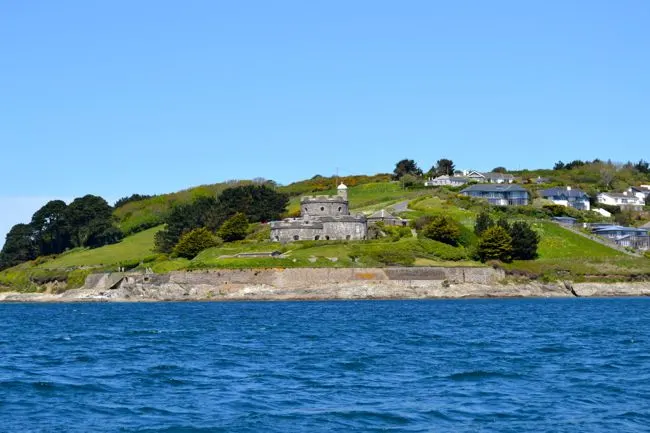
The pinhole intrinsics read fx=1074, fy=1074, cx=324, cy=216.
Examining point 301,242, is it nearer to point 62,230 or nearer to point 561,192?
point 62,230

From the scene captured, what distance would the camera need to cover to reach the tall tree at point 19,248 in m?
112

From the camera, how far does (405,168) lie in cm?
14275

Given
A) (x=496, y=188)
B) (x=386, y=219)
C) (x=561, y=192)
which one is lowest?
(x=386, y=219)

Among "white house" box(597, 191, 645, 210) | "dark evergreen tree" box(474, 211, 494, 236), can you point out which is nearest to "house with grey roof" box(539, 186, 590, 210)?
"white house" box(597, 191, 645, 210)

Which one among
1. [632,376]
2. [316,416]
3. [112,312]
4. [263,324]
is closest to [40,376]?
[316,416]

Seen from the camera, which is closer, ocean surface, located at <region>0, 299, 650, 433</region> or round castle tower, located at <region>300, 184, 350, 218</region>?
ocean surface, located at <region>0, 299, 650, 433</region>

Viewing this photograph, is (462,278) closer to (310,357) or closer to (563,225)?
(563,225)

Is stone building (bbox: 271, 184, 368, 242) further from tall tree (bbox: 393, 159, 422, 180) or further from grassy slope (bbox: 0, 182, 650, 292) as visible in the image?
tall tree (bbox: 393, 159, 422, 180)

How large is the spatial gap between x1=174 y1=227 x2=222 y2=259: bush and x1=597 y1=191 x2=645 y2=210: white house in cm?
5109

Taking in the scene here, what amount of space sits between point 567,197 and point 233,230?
41.7 meters

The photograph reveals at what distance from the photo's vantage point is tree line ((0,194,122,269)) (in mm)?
111312

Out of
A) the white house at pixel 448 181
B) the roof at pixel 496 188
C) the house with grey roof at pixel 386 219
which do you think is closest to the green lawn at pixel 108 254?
the house with grey roof at pixel 386 219

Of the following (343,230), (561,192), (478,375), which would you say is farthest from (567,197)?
(478,375)

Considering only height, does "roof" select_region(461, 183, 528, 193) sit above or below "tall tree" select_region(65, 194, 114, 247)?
above
